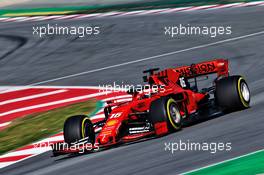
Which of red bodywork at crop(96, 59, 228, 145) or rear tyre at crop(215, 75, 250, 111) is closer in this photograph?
red bodywork at crop(96, 59, 228, 145)

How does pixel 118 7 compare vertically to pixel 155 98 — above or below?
above

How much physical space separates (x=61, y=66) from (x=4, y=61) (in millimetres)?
3303

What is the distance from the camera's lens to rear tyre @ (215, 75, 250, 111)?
15.5 metres

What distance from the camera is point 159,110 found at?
47.1 feet

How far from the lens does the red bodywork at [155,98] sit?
14.6 metres

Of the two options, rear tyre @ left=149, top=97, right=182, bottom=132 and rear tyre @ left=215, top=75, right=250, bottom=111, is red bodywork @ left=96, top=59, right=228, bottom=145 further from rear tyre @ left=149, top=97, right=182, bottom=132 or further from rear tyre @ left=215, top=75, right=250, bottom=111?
rear tyre @ left=215, top=75, right=250, bottom=111

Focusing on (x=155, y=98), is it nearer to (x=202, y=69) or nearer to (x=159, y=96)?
(x=159, y=96)

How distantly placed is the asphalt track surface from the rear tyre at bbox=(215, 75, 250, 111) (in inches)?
10.1

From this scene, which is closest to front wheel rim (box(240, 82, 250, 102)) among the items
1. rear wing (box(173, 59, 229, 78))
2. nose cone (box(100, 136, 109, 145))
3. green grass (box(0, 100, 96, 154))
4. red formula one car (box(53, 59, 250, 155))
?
red formula one car (box(53, 59, 250, 155))

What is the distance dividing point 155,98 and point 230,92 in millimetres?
1401

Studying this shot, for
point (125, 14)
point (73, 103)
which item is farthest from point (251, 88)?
point (125, 14)

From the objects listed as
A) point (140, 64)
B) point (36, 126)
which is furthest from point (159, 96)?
point (140, 64)

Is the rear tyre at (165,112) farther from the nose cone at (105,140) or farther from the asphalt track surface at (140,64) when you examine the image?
the nose cone at (105,140)

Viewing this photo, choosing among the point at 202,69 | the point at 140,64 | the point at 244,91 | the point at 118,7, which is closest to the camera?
the point at 244,91
